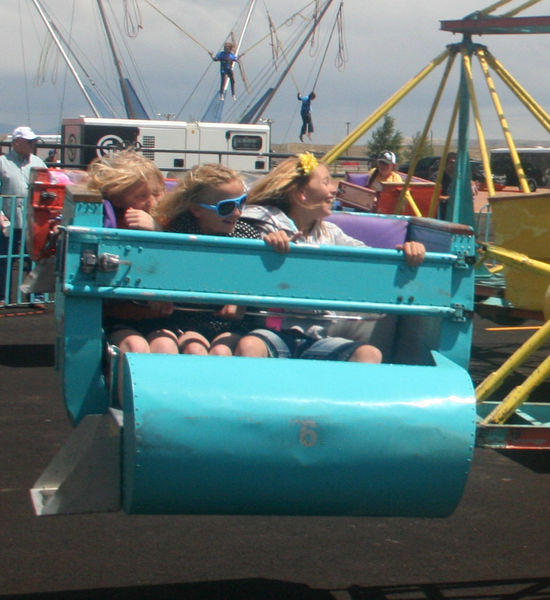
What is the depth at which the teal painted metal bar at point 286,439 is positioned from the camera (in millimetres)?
2453

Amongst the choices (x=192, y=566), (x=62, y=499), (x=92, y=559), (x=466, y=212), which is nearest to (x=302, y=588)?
(x=192, y=566)

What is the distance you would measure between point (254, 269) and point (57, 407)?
3.71m

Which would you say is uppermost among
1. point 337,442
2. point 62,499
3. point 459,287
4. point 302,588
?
point 459,287

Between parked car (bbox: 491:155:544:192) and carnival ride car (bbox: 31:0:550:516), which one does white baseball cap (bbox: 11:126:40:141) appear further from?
parked car (bbox: 491:155:544:192)

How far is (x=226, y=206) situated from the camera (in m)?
3.38

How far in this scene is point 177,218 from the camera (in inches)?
138

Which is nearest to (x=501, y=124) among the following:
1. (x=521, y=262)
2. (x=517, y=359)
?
(x=521, y=262)

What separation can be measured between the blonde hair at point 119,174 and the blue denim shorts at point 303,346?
710 millimetres

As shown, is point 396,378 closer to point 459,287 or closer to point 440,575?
point 459,287

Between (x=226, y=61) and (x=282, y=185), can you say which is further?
(x=226, y=61)

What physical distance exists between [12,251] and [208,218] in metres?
7.54

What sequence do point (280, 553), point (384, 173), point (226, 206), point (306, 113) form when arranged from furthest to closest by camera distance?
point (306, 113) → point (384, 173) → point (280, 553) → point (226, 206)

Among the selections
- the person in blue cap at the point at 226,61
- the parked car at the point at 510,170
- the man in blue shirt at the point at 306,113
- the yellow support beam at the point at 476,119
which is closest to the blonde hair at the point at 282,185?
the yellow support beam at the point at 476,119

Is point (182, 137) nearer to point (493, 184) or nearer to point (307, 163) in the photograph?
point (493, 184)
